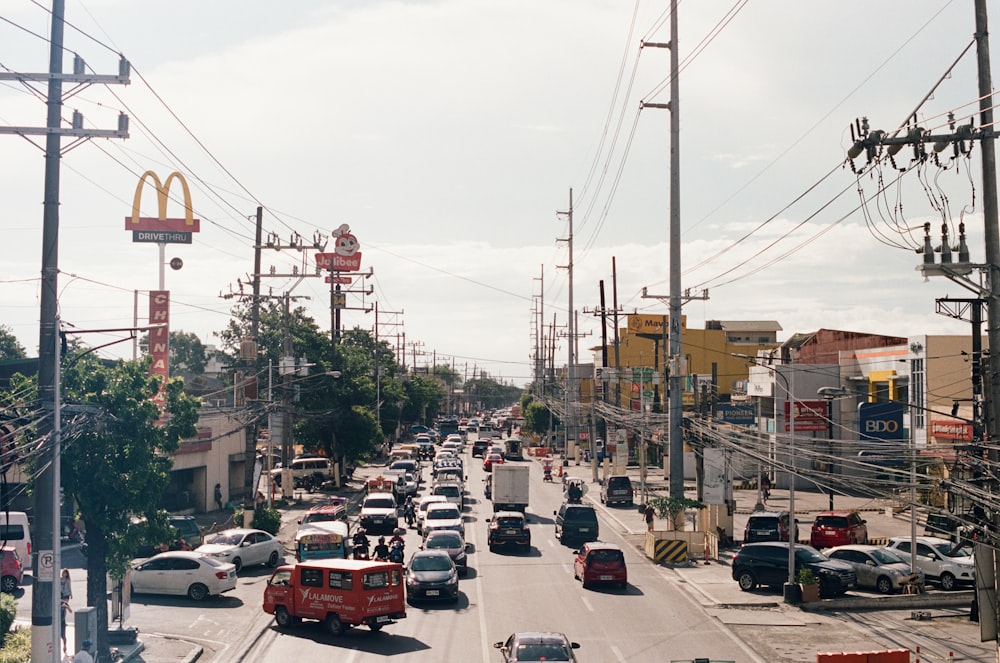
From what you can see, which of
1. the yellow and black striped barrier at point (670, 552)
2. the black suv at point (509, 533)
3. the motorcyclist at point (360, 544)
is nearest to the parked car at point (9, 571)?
the motorcyclist at point (360, 544)

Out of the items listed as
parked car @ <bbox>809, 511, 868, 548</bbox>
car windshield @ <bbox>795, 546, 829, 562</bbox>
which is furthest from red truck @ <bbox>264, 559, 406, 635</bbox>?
parked car @ <bbox>809, 511, 868, 548</bbox>

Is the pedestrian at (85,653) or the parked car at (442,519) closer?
the pedestrian at (85,653)

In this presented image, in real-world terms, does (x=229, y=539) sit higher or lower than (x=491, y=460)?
higher

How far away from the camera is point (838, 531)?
39.5m

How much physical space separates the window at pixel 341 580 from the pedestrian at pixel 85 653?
6325 millimetres

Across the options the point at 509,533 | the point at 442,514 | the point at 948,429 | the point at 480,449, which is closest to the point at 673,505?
the point at 509,533

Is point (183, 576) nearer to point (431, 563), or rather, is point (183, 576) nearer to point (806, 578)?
point (431, 563)

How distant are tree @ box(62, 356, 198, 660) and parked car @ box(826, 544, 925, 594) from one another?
22464mm

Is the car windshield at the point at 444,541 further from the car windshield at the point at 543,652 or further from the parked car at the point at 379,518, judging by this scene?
the car windshield at the point at 543,652

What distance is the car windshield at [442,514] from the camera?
4134 cm

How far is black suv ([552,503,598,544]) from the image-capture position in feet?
135

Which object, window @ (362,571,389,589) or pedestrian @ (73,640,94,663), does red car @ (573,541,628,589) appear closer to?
window @ (362,571,389,589)

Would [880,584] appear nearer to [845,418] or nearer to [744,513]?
[744,513]

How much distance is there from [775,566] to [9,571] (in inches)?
966
